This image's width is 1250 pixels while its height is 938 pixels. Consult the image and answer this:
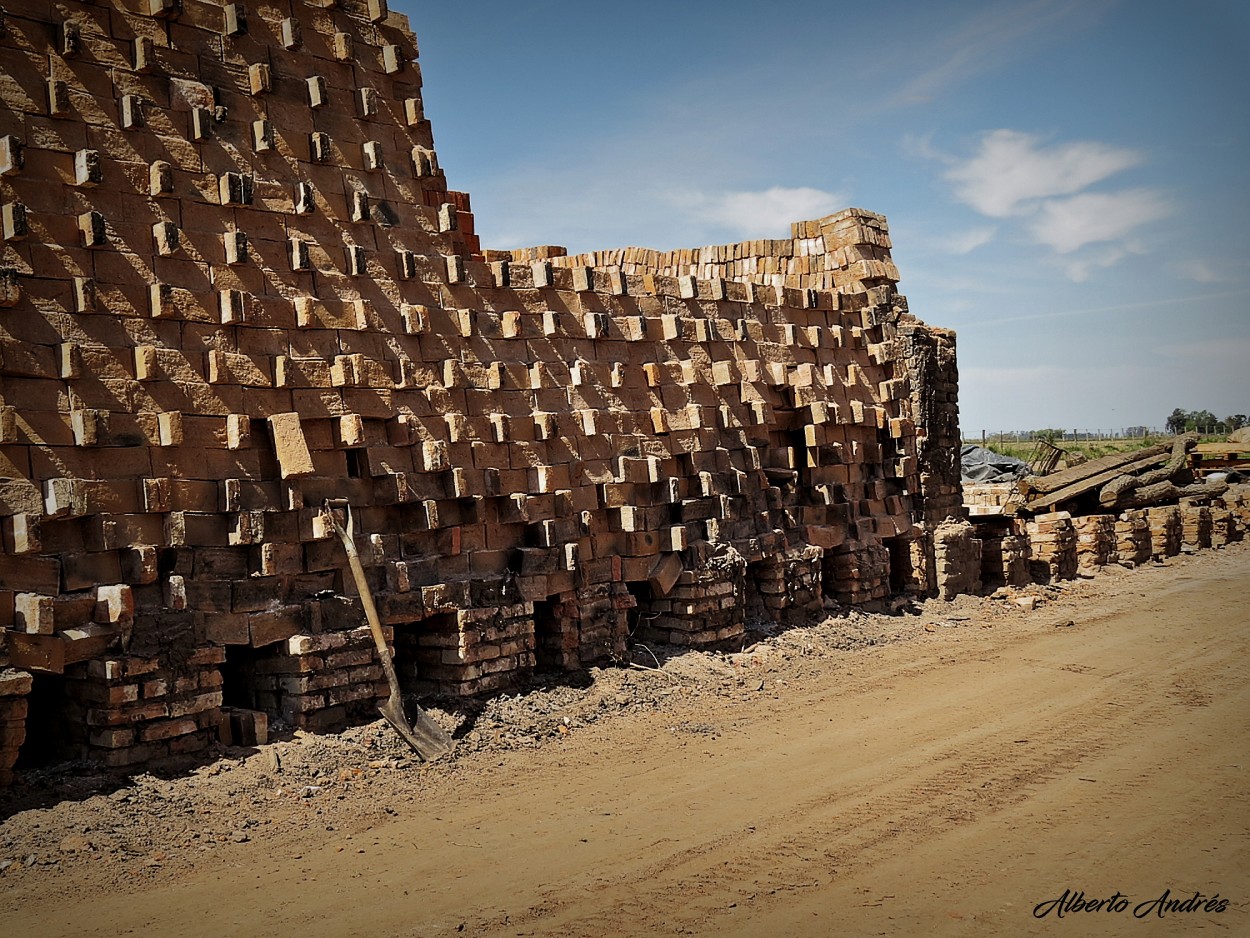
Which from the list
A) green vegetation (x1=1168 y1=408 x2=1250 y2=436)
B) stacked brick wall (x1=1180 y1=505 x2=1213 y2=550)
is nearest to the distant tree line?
green vegetation (x1=1168 y1=408 x2=1250 y2=436)

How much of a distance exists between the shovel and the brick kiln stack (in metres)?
0.24

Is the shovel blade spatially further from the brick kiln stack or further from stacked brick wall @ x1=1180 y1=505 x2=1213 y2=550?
stacked brick wall @ x1=1180 y1=505 x2=1213 y2=550

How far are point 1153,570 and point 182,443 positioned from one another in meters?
15.7

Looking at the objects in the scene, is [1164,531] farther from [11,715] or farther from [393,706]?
[11,715]

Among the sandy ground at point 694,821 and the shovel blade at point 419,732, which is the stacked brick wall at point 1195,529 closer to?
the sandy ground at point 694,821

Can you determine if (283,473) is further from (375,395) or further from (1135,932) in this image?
(1135,932)

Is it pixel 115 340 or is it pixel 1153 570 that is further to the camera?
pixel 1153 570

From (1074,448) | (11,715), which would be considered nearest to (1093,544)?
(11,715)

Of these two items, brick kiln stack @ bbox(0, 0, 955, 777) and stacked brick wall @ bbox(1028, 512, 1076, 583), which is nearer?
brick kiln stack @ bbox(0, 0, 955, 777)

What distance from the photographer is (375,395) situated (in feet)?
28.3

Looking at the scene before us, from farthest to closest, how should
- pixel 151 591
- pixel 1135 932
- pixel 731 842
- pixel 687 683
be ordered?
pixel 687 683, pixel 151 591, pixel 731 842, pixel 1135 932

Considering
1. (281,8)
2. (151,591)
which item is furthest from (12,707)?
(281,8)

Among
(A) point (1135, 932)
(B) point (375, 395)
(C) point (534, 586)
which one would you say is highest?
(B) point (375, 395)

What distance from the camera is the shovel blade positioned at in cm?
791
